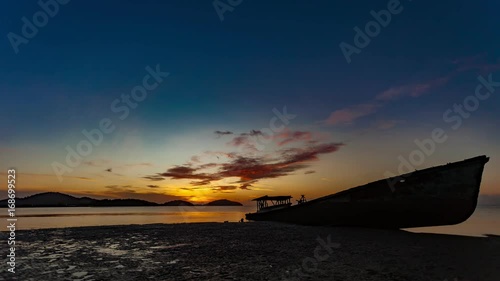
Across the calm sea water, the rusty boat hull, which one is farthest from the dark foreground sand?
the calm sea water

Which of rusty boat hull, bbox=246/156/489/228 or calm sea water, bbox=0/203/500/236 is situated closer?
rusty boat hull, bbox=246/156/489/228

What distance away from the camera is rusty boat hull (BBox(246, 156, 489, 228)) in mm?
19406

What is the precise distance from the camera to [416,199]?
20.2 m

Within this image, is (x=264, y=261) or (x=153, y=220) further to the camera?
(x=153, y=220)

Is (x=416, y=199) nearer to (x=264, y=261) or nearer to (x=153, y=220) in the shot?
(x=264, y=261)

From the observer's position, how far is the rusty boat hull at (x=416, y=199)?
1941cm

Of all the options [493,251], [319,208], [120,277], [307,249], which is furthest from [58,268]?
[319,208]

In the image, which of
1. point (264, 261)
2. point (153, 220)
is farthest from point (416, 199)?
point (153, 220)

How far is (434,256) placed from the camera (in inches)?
445

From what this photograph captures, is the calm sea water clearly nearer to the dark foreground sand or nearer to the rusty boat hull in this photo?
the rusty boat hull

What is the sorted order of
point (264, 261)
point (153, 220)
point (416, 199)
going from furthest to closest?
point (153, 220)
point (416, 199)
point (264, 261)

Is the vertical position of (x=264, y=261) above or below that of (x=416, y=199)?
below

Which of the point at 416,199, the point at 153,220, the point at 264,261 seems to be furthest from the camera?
the point at 153,220

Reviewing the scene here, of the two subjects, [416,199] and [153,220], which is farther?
[153,220]
